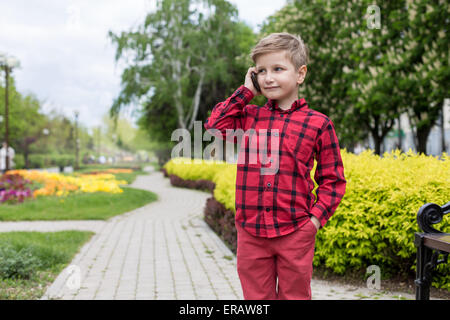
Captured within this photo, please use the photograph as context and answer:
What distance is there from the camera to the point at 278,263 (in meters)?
2.20

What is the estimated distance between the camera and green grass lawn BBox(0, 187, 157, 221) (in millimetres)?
9828

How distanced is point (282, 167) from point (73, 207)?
981 cm

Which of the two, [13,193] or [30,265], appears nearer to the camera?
[30,265]

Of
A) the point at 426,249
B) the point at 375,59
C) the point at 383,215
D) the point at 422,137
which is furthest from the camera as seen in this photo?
the point at 422,137

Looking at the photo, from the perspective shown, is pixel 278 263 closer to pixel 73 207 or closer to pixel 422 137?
pixel 73 207

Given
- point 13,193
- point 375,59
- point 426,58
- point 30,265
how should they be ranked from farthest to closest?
1. point 375,59
2. point 13,193
3. point 426,58
4. point 30,265

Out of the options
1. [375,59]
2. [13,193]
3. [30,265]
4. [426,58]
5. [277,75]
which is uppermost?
[375,59]

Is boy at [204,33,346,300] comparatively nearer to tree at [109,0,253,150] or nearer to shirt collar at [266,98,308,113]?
shirt collar at [266,98,308,113]

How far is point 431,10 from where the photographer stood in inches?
445

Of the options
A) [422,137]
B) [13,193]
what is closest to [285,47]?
→ [13,193]

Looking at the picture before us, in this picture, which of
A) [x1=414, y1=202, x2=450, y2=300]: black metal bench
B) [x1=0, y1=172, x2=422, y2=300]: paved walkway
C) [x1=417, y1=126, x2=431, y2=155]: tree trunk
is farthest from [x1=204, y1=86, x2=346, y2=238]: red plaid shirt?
[x1=417, y1=126, x2=431, y2=155]: tree trunk

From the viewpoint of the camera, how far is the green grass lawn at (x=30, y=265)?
14.7 feet

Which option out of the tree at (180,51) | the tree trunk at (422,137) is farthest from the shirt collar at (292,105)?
the tree at (180,51)

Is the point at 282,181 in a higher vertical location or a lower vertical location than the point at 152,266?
higher
